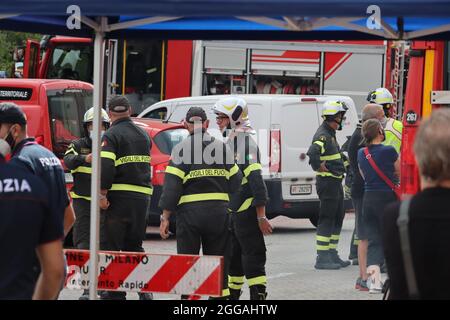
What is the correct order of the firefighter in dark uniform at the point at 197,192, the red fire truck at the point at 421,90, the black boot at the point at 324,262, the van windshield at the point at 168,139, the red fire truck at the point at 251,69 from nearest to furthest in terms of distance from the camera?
the firefighter in dark uniform at the point at 197,192 < the red fire truck at the point at 421,90 < the black boot at the point at 324,262 < the van windshield at the point at 168,139 < the red fire truck at the point at 251,69

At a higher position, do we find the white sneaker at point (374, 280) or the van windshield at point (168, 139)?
the van windshield at point (168, 139)

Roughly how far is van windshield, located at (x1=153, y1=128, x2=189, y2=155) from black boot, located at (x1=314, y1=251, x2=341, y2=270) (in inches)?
108

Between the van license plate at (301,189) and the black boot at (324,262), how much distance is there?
2434 mm

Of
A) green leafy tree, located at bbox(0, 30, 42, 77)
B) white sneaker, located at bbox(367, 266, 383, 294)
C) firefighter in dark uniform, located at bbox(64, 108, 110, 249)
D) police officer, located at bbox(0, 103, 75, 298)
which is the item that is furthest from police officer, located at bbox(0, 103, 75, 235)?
green leafy tree, located at bbox(0, 30, 42, 77)

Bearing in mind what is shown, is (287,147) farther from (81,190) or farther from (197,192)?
(197,192)

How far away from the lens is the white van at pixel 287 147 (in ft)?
48.1

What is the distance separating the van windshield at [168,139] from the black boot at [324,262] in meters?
2.75

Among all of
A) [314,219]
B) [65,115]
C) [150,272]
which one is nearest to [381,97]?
[314,219]

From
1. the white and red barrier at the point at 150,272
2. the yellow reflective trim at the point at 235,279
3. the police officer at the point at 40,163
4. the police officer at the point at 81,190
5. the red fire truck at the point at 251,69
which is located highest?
the red fire truck at the point at 251,69

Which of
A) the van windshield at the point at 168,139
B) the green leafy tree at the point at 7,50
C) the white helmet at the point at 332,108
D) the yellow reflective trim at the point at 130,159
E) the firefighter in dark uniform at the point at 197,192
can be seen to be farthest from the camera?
the green leafy tree at the point at 7,50

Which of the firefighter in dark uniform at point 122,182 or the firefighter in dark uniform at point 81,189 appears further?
the firefighter in dark uniform at point 81,189

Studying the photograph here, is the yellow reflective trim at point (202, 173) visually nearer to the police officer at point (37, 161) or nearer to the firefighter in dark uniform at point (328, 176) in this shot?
the police officer at point (37, 161)

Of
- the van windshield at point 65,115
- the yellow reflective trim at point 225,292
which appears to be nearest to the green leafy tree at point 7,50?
the van windshield at point 65,115

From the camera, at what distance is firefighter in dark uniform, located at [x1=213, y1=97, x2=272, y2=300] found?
8.99 m
